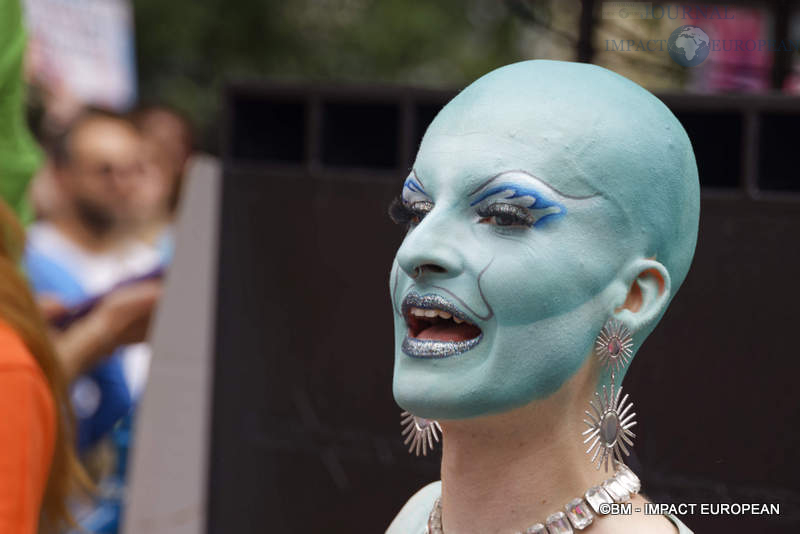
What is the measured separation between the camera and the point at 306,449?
13.4ft

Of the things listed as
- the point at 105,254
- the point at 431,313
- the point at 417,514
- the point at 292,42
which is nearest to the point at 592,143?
the point at 431,313

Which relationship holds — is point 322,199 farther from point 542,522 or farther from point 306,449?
point 542,522

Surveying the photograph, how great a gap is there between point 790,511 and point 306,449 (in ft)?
5.53

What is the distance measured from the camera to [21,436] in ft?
8.82

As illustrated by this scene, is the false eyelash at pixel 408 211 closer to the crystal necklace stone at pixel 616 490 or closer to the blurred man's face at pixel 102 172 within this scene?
the crystal necklace stone at pixel 616 490

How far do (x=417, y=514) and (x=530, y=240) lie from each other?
71 cm

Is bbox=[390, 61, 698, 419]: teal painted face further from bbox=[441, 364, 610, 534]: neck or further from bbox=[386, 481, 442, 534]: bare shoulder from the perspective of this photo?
bbox=[386, 481, 442, 534]: bare shoulder

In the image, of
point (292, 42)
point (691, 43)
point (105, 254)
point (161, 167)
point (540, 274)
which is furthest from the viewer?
point (292, 42)

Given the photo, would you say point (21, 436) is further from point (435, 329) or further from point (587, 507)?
point (587, 507)

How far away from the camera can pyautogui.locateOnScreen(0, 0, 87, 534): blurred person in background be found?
2.67m

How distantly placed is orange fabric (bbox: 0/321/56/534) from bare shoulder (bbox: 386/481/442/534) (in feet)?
2.83

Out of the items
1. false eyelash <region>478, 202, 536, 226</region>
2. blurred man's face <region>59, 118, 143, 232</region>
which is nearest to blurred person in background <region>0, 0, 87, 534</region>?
false eyelash <region>478, 202, 536, 226</region>

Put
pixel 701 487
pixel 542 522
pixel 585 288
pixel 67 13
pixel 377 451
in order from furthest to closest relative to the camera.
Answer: pixel 67 13, pixel 377 451, pixel 701 487, pixel 542 522, pixel 585 288

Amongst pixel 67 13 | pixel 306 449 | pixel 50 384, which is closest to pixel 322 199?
pixel 306 449
